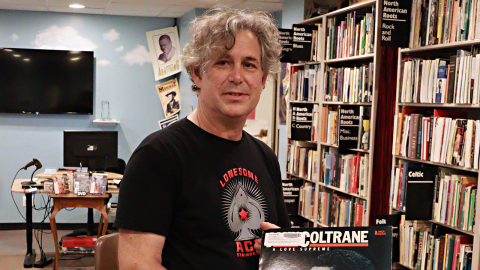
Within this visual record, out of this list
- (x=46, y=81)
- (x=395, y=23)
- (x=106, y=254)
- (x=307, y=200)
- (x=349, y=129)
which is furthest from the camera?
(x=46, y=81)

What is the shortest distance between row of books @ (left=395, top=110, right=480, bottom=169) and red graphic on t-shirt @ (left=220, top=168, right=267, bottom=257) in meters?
2.02

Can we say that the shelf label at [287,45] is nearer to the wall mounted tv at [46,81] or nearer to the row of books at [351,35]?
the row of books at [351,35]

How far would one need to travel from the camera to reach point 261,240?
1261 millimetres

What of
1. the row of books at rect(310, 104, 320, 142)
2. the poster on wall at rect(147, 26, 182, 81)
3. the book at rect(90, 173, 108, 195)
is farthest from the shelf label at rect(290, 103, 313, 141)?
the poster on wall at rect(147, 26, 182, 81)

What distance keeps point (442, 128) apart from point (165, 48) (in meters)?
5.25

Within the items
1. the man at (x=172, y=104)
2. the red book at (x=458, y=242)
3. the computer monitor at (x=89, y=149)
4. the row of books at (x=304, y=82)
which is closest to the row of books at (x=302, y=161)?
the row of books at (x=304, y=82)

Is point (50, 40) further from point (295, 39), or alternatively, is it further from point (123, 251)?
point (123, 251)

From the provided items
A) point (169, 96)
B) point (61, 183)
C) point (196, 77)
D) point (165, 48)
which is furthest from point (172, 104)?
point (196, 77)

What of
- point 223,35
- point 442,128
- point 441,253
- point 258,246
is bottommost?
point 441,253

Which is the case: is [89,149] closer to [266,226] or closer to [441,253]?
[441,253]

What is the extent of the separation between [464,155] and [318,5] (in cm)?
224

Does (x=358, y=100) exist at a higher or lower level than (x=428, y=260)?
higher

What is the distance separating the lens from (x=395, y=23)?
11.0 ft

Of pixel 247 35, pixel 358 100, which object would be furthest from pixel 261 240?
pixel 358 100
